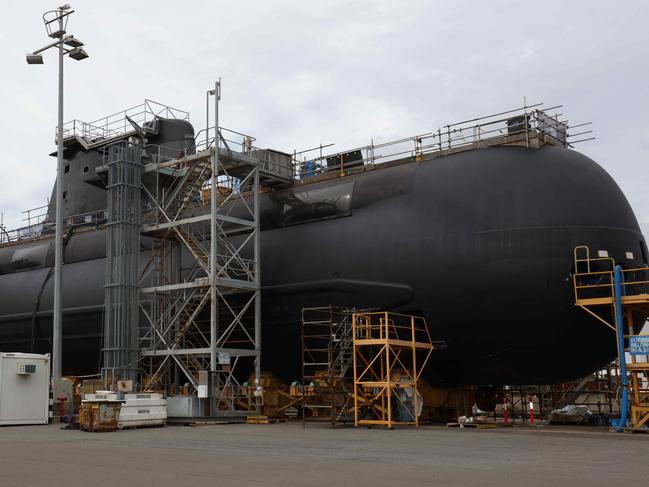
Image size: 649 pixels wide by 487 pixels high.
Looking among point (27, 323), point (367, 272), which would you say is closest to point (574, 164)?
point (367, 272)

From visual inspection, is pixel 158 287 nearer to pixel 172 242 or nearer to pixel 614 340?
pixel 172 242

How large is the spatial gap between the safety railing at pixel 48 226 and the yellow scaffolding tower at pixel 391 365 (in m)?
16.6

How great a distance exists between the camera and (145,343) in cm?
3180

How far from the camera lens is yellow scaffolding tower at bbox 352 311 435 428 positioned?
23141 mm

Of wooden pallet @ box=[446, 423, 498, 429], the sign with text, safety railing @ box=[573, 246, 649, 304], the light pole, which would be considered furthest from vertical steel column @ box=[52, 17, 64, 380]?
the sign with text

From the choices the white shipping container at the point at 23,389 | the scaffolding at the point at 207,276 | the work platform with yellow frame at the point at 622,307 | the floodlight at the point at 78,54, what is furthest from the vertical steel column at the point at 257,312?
the work platform with yellow frame at the point at 622,307

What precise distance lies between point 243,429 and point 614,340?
11.4 metres

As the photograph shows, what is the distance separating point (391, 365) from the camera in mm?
24188

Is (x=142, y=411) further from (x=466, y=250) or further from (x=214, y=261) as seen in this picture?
(x=466, y=250)

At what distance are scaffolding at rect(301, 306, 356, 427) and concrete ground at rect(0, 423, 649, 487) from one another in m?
2.99

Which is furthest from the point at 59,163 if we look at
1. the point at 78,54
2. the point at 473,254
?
the point at 473,254

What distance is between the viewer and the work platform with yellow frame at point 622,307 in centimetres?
2052

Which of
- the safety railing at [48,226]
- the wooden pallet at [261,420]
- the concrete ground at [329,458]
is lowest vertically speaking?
the wooden pallet at [261,420]

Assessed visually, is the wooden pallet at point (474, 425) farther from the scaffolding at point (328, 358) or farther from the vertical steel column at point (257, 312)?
the vertical steel column at point (257, 312)
